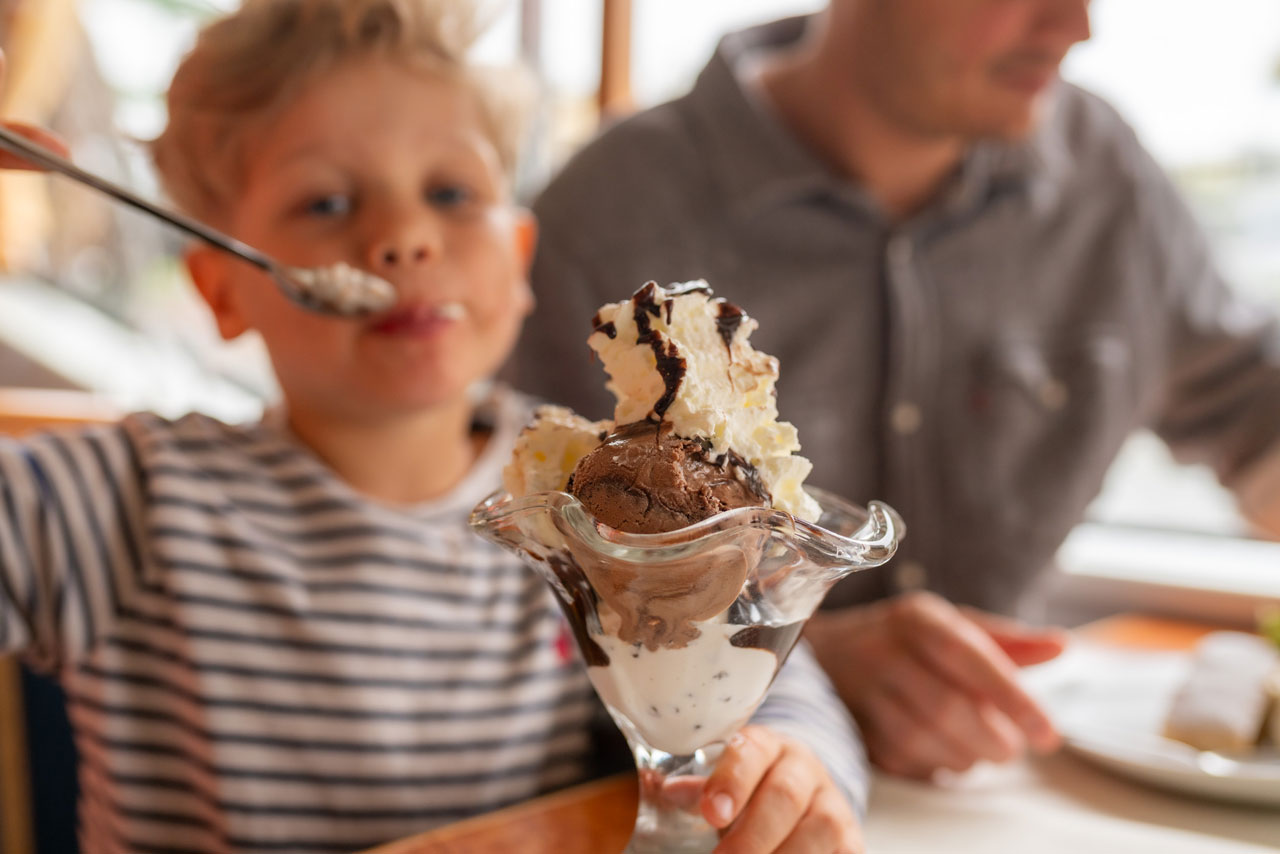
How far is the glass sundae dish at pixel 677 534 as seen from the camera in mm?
466

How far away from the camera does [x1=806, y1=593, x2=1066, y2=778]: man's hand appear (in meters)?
0.89

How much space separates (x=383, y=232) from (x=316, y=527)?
0.29m

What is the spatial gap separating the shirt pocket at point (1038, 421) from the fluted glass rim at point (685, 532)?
0.96 meters

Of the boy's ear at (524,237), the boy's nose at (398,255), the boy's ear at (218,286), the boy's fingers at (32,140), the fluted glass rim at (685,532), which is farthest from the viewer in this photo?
the boy's ear at (524,237)

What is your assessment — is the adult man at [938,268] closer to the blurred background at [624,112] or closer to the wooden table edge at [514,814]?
the blurred background at [624,112]

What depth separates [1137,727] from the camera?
3.50ft

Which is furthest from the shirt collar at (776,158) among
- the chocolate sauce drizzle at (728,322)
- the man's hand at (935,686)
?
the chocolate sauce drizzle at (728,322)

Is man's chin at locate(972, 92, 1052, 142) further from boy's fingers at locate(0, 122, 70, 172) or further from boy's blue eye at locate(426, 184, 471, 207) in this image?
boy's fingers at locate(0, 122, 70, 172)

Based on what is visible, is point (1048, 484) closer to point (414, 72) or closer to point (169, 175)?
point (414, 72)

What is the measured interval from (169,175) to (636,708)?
2.47 ft

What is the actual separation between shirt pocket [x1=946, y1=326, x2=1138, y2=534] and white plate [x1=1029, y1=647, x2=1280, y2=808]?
0.23 meters

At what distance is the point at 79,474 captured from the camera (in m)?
0.91

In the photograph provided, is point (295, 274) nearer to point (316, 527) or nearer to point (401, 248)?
point (401, 248)

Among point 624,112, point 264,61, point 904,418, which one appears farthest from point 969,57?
point 624,112
